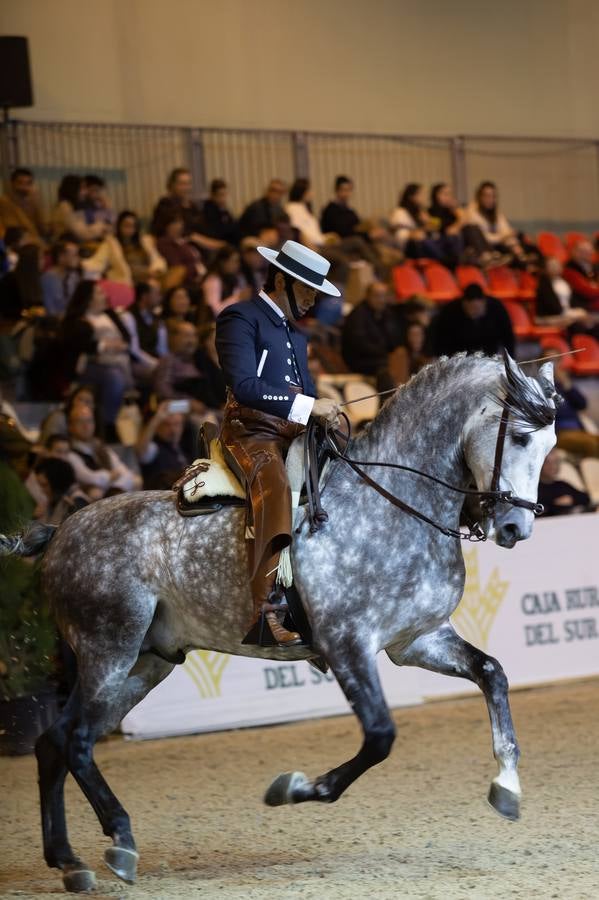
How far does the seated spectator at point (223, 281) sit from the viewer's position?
13234 mm

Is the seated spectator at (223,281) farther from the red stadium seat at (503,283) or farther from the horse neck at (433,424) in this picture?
the horse neck at (433,424)

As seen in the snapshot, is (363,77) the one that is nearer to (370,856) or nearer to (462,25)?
(462,25)

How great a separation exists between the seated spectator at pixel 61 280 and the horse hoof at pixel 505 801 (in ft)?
26.6

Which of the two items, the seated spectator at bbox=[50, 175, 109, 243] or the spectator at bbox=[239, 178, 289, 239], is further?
the spectator at bbox=[239, 178, 289, 239]

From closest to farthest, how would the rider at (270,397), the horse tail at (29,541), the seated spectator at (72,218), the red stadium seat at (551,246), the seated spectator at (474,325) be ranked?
the rider at (270,397)
the horse tail at (29,541)
the seated spectator at (474,325)
the seated spectator at (72,218)
the red stadium seat at (551,246)

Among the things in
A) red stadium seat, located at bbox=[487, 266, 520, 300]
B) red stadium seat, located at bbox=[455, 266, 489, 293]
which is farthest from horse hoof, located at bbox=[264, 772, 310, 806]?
red stadium seat, located at bbox=[487, 266, 520, 300]

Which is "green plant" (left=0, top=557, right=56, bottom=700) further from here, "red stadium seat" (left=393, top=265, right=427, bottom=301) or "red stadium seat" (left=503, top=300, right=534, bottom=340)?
"red stadium seat" (left=503, top=300, right=534, bottom=340)

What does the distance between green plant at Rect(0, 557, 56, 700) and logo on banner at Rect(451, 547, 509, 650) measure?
3.18m

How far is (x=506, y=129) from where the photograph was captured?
19266 mm

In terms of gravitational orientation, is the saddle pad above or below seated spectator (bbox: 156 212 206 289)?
below

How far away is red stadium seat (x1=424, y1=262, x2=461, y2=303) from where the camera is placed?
1588 cm

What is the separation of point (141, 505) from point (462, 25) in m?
14.8

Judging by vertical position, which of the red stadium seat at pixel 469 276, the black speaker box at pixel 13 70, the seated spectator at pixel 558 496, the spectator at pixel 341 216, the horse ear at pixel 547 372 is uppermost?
the black speaker box at pixel 13 70

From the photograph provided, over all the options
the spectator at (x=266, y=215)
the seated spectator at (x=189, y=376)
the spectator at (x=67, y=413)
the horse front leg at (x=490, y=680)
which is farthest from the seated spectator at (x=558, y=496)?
the horse front leg at (x=490, y=680)
